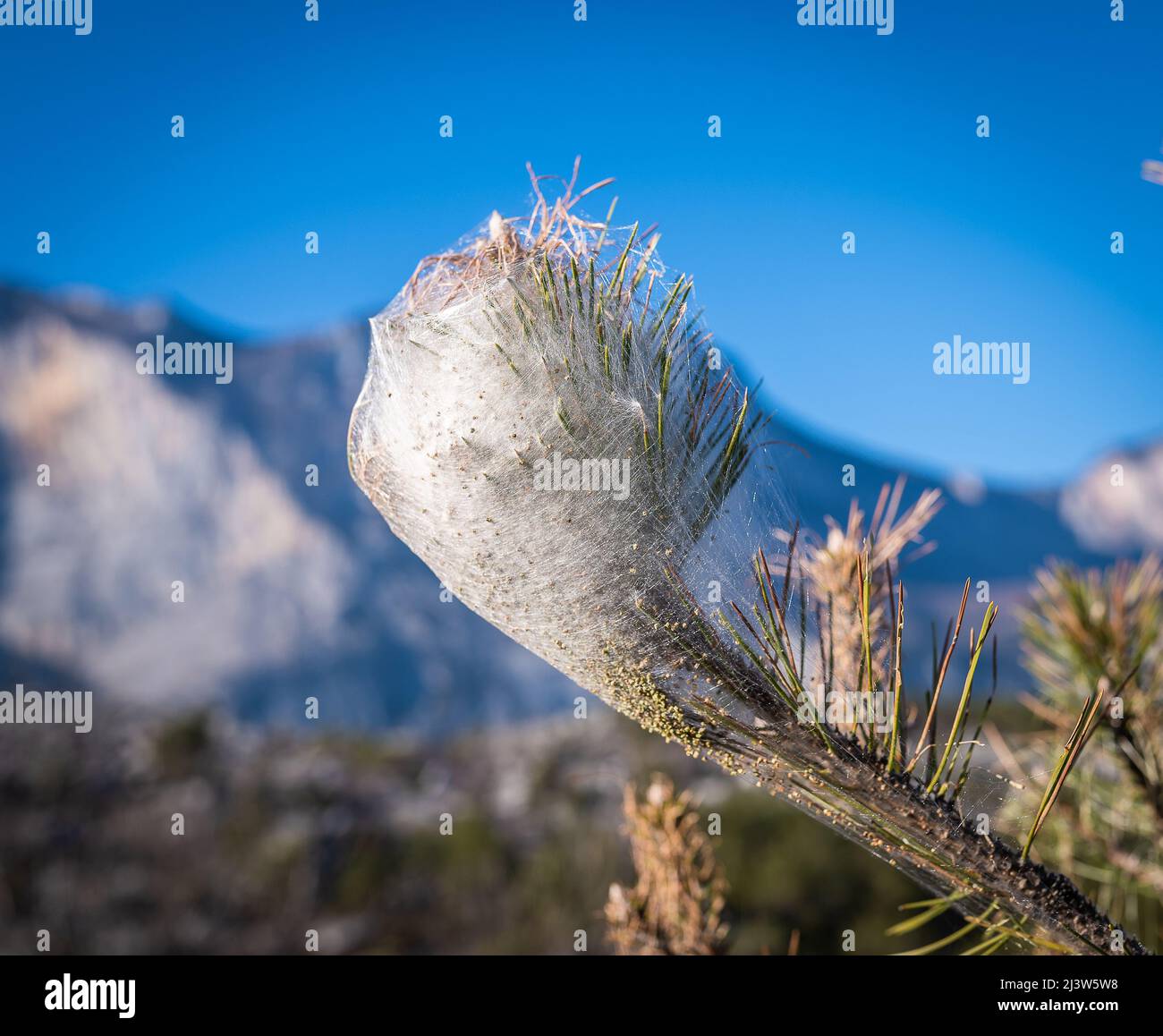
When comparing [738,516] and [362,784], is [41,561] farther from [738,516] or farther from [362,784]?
[738,516]

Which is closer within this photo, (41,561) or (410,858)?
(410,858)

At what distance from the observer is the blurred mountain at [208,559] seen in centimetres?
4409

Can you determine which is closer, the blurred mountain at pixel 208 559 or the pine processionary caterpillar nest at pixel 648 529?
the pine processionary caterpillar nest at pixel 648 529

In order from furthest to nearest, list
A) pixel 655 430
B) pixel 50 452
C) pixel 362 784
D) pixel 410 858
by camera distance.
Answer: pixel 50 452
pixel 362 784
pixel 410 858
pixel 655 430

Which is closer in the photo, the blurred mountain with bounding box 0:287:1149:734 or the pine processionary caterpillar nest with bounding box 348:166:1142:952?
the pine processionary caterpillar nest with bounding box 348:166:1142:952

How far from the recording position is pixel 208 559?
49.1m

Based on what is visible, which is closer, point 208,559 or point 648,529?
point 648,529

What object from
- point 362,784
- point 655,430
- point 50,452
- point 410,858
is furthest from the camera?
point 50,452

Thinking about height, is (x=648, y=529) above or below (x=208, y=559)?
below

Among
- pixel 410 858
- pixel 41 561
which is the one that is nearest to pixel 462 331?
pixel 410 858

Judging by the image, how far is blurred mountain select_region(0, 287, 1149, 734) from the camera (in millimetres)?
44094
